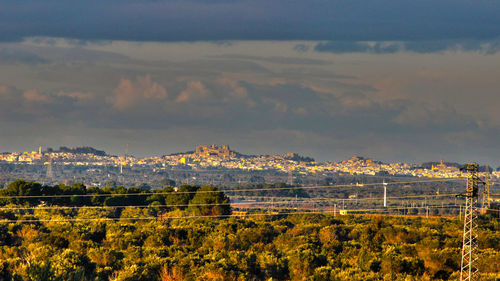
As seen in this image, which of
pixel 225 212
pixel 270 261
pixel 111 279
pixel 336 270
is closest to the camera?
pixel 111 279

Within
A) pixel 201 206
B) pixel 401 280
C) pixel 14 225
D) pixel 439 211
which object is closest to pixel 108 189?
pixel 201 206

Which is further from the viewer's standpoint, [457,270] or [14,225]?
[14,225]

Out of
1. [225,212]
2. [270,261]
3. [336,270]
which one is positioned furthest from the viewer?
[225,212]

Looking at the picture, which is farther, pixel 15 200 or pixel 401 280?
pixel 15 200

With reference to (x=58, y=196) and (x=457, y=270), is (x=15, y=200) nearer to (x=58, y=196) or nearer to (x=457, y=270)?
(x=58, y=196)

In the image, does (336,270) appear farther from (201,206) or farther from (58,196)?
(58,196)

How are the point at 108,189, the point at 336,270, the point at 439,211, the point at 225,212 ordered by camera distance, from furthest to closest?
the point at 439,211, the point at 108,189, the point at 225,212, the point at 336,270

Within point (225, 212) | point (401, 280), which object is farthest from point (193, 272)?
point (225, 212)

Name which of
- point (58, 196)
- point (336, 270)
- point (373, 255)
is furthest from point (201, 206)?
point (336, 270)

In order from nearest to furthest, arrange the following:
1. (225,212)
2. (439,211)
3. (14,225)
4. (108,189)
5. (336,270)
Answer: (336,270)
(14,225)
(225,212)
(108,189)
(439,211)
